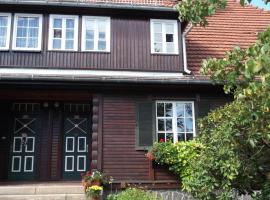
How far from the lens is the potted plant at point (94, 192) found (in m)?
9.73

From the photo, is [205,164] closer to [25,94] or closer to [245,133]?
[245,133]

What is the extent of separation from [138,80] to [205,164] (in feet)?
15.3

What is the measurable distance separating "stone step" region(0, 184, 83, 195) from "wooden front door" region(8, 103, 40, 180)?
7.20 ft

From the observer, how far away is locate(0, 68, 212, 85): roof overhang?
36.0ft

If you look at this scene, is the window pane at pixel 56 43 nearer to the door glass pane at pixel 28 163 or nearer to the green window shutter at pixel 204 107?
the door glass pane at pixel 28 163

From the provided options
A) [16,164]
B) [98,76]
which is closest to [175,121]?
[98,76]

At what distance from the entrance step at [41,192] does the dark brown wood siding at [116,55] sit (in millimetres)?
3588

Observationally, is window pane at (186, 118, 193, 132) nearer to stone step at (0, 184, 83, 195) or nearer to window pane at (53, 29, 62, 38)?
stone step at (0, 184, 83, 195)

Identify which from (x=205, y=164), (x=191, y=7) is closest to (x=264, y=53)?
(x=191, y=7)

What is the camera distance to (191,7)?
5.70 m

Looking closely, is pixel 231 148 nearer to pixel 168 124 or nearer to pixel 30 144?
pixel 168 124

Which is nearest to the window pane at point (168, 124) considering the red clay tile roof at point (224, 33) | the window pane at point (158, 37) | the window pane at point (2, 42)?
the red clay tile roof at point (224, 33)

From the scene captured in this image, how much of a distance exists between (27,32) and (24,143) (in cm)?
Result: 354

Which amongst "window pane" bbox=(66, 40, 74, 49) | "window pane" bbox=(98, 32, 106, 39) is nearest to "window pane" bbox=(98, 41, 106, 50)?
"window pane" bbox=(98, 32, 106, 39)
